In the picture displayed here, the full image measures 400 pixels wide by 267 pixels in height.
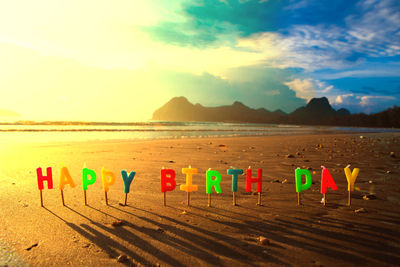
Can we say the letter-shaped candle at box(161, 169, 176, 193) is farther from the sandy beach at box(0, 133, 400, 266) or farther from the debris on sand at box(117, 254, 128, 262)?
the debris on sand at box(117, 254, 128, 262)

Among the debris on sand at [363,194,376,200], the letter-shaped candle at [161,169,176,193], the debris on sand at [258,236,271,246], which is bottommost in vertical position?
the debris on sand at [363,194,376,200]

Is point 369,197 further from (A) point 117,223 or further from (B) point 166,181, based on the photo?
(A) point 117,223

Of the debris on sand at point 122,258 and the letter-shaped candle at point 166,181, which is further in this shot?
the letter-shaped candle at point 166,181

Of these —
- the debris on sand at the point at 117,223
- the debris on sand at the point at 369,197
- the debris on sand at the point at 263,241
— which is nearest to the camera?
the debris on sand at the point at 263,241

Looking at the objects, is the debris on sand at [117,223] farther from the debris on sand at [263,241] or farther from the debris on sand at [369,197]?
the debris on sand at [369,197]

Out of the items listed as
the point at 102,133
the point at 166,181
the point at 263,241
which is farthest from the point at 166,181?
the point at 102,133

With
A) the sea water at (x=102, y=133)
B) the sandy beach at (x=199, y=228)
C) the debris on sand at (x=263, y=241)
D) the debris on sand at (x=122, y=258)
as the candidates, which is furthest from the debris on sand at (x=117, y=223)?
the sea water at (x=102, y=133)

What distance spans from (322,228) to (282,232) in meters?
0.69

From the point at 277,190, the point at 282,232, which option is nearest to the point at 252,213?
the point at 282,232

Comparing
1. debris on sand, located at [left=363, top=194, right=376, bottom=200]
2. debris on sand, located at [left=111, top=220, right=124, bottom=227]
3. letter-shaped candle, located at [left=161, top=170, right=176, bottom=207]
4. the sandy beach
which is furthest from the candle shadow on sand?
debris on sand, located at [left=363, top=194, right=376, bottom=200]

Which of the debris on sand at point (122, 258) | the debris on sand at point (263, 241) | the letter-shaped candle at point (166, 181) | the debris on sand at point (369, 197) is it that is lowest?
the debris on sand at point (369, 197)

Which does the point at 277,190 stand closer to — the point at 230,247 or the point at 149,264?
the point at 230,247

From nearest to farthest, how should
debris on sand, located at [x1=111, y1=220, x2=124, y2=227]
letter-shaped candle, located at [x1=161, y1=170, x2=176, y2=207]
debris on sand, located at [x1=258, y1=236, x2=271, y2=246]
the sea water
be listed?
1. debris on sand, located at [x1=258, y1=236, x2=271, y2=246]
2. debris on sand, located at [x1=111, y1=220, x2=124, y2=227]
3. letter-shaped candle, located at [x1=161, y1=170, x2=176, y2=207]
4. the sea water

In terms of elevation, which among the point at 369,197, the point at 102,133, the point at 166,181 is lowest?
the point at 369,197
